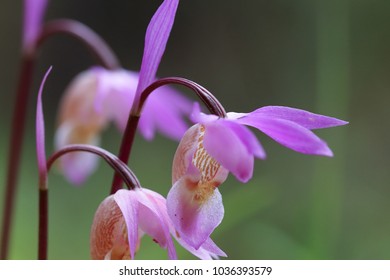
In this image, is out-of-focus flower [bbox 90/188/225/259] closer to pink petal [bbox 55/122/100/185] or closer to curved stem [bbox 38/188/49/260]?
curved stem [bbox 38/188/49/260]

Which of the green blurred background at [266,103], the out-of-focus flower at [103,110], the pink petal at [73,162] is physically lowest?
the green blurred background at [266,103]

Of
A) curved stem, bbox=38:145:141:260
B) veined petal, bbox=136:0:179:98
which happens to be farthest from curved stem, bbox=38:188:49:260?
veined petal, bbox=136:0:179:98

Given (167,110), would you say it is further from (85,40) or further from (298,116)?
(298,116)

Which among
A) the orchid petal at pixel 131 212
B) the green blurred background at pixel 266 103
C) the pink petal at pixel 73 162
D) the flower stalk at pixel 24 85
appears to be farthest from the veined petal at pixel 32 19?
the orchid petal at pixel 131 212

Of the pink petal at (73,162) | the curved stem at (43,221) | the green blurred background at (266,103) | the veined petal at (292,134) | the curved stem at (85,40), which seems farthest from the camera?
the green blurred background at (266,103)

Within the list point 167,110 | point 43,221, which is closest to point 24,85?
point 167,110

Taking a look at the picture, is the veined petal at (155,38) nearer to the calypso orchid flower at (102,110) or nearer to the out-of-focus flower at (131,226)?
the out-of-focus flower at (131,226)
